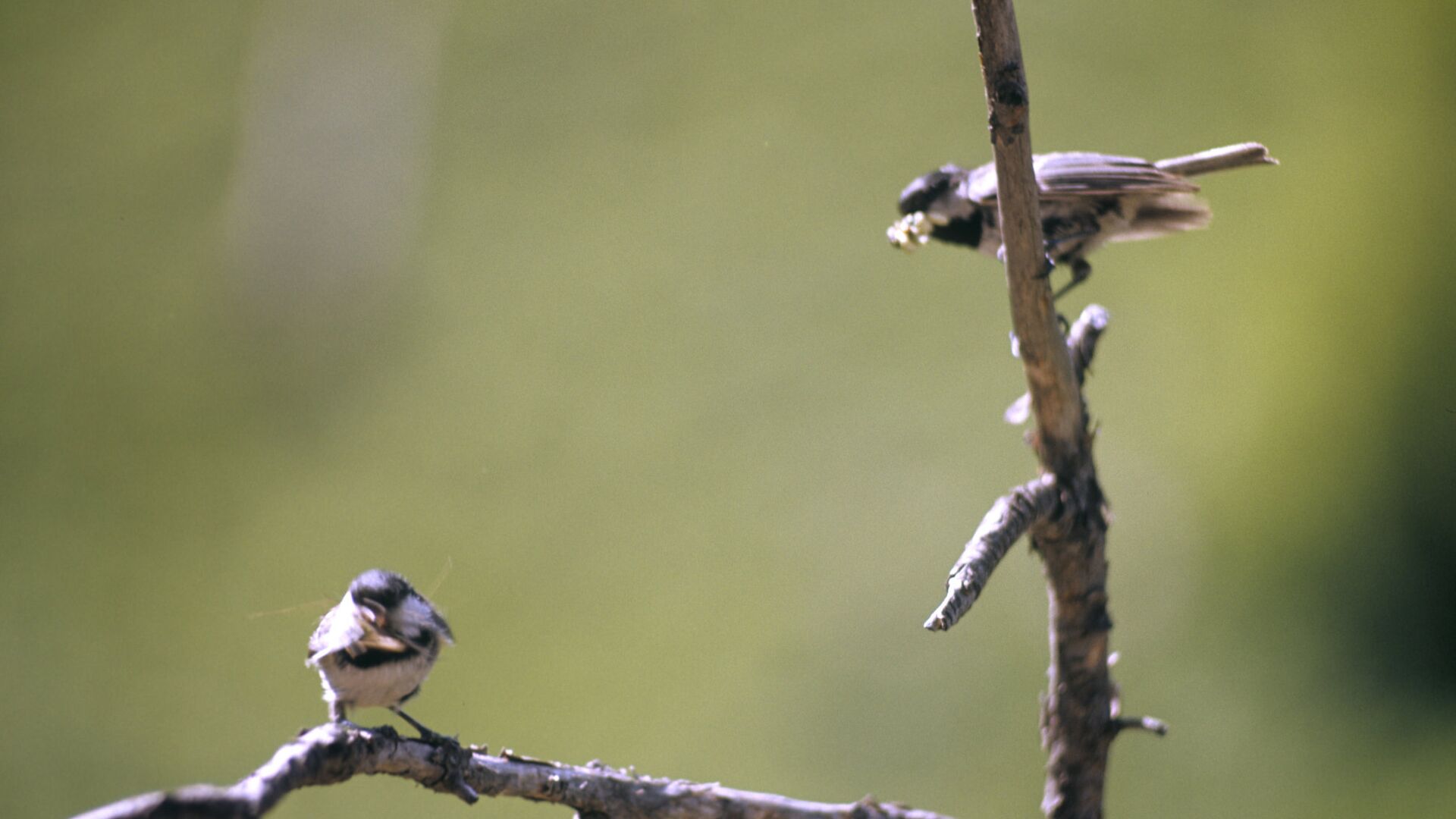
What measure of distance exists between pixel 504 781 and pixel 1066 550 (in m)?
0.75

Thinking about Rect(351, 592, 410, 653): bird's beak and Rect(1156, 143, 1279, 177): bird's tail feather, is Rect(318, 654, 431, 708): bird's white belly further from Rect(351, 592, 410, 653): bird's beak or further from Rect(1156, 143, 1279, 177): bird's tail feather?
Rect(1156, 143, 1279, 177): bird's tail feather

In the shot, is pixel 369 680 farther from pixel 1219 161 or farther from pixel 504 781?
pixel 1219 161

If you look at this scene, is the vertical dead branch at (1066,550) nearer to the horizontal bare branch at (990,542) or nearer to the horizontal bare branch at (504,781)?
the horizontal bare branch at (990,542)

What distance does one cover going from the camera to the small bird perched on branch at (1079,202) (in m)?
1.48

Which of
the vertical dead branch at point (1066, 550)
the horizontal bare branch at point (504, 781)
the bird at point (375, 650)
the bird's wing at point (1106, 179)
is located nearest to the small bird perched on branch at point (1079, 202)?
the bird's wing at point (1106, 179)

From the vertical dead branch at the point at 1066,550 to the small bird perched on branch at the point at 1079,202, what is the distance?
161 millimetres

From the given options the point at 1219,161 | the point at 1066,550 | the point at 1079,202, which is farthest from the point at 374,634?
the point at 1219,161

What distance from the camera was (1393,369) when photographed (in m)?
2.18

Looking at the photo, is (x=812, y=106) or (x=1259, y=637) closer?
(x=1259, y=637)

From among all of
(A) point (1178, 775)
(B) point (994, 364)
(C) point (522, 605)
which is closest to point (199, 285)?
(C) point (522, 605)

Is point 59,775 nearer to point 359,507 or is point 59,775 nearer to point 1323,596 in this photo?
point 359,507

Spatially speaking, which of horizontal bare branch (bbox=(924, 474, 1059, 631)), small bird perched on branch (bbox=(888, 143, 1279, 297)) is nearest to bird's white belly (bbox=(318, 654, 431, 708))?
horizontal bare branch (bbox=(924, 474, 1059, 631))

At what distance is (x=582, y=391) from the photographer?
101 inches

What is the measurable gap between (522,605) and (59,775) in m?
1.10
